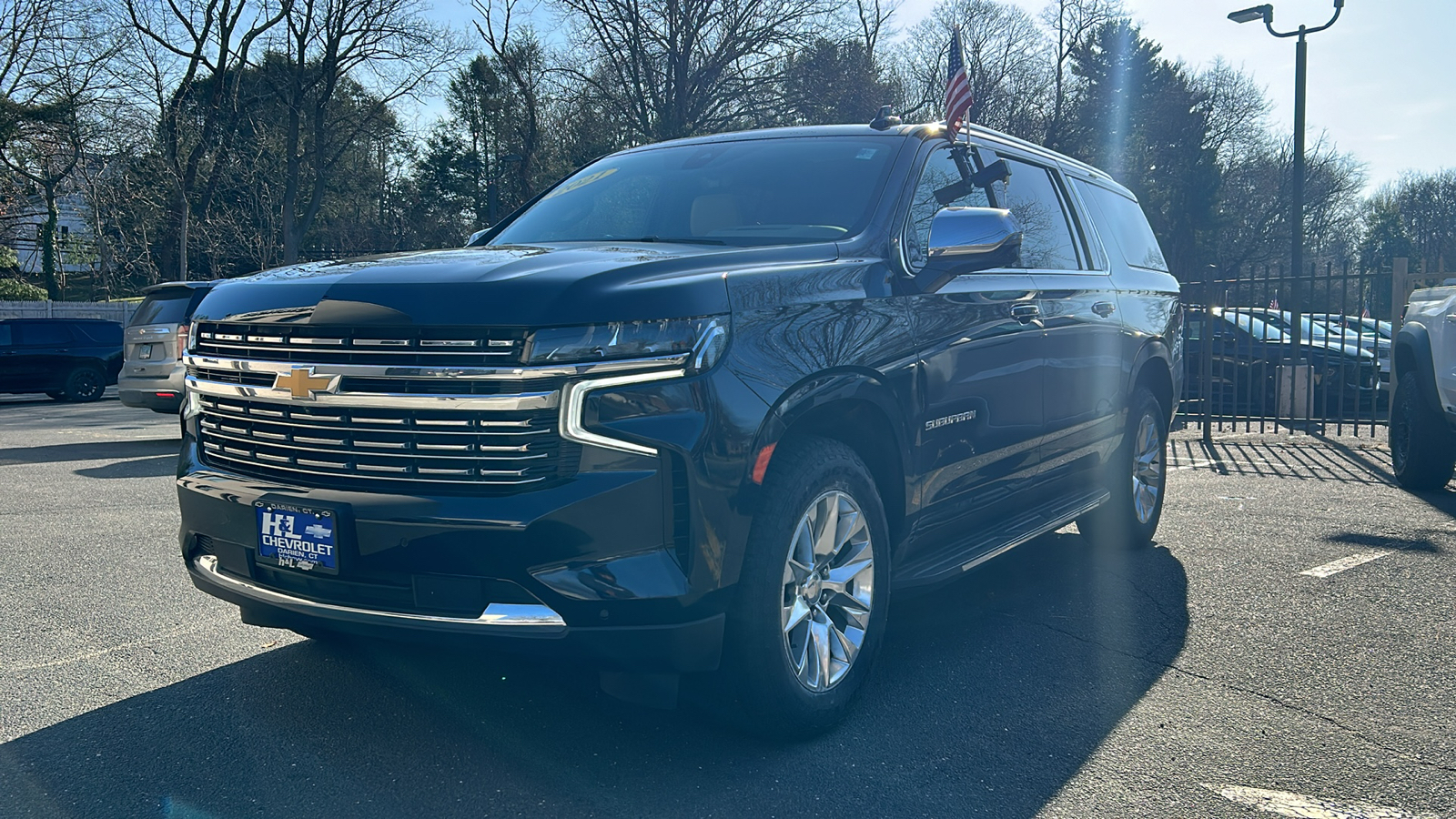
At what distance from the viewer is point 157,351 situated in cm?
1284

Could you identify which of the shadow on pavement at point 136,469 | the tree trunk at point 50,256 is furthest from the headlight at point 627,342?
the tree trunk at point 50,256

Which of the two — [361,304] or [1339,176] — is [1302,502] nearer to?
[361,304]

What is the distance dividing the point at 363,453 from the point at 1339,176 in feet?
222

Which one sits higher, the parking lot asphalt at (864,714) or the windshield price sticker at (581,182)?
the windshield price sticker at (581,182)

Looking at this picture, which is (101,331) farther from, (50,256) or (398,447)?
(50,256)

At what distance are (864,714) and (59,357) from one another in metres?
21.5

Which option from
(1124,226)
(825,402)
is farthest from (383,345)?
(1124,226)

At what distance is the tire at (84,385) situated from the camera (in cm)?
2109

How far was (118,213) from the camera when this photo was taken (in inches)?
1115

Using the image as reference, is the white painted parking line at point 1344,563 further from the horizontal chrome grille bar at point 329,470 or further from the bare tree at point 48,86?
the bare tree at point 48,86

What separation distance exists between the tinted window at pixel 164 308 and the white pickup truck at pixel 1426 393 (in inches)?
466

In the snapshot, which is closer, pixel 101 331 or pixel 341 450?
pixel 341 450

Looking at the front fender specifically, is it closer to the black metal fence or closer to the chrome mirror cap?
the chrome mirror cap

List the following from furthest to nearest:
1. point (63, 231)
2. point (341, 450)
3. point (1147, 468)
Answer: point (63, 231), point (1147, 468), point (341, 450)
